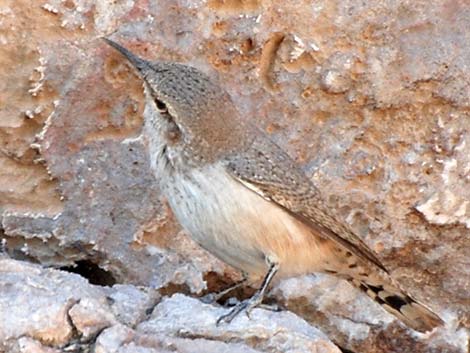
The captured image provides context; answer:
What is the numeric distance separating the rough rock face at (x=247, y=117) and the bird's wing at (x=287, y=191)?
51 cm

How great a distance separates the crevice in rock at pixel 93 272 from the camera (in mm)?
6805

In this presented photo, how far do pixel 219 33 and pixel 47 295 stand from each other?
2.11 metres

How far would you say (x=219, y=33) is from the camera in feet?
22.1

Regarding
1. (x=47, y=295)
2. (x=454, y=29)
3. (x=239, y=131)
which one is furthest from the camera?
(x=454, y=29)

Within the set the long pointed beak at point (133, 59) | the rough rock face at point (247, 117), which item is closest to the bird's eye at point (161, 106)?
the long pointed beak at point (133, 59)

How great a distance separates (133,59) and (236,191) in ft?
2.98

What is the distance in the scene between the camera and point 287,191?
20.9 feet

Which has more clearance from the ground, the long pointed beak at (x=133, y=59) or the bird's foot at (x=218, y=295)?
the long pointed beak at (x=133, y=59)

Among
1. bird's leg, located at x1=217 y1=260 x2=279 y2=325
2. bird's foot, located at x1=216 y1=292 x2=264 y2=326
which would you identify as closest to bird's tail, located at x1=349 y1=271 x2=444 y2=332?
bird's leg, located at x1=217 y1=260 x2=279 y2=325

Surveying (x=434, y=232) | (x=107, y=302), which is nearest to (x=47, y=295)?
(x=107, y=302)

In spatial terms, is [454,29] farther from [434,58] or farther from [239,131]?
[239,131]

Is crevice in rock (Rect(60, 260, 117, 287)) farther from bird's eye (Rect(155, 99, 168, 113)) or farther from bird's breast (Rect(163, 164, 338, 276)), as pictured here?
bird's eye (Rect(155, 99, 168, 113))

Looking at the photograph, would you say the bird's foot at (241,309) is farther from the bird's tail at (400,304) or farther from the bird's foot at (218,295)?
the bird's tail at (400,304)

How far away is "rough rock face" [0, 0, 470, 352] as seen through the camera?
6.67m
